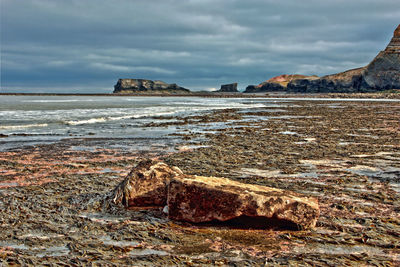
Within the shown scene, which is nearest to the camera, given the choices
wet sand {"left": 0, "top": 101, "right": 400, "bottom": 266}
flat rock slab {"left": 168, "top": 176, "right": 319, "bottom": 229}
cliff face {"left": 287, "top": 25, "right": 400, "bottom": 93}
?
wet sand {"left": 0, "top": 101, "right": 400, "bottom": 266}

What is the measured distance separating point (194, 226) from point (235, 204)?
72 cm

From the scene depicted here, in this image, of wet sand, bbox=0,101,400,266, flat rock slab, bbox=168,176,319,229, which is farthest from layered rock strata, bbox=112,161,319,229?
wet sand, bbox=0,101,400,266

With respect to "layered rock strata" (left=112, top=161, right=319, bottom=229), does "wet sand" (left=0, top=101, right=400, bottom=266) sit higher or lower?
lower

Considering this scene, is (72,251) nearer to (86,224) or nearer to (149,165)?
(86,224)

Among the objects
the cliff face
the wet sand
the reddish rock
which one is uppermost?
the cliff face

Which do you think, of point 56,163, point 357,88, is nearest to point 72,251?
point 56,163

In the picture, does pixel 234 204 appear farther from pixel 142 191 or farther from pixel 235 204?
pixel 142 191

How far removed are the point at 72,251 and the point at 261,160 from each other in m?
6.92

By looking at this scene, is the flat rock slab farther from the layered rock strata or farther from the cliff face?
the cliff face

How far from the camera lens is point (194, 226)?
535 centimetres

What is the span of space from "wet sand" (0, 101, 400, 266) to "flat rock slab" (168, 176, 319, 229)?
17cm

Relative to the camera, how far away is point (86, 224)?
17.6ft

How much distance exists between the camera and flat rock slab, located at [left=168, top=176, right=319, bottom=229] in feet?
17.0

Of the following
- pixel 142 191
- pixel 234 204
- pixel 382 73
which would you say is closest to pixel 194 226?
pixel 234 204
